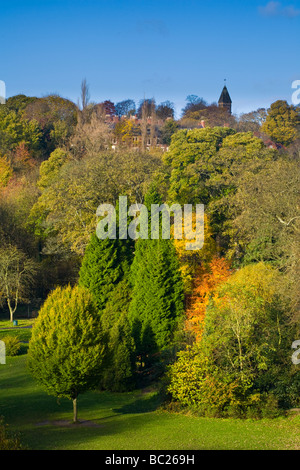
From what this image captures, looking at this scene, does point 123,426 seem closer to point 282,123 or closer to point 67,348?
point 67,348

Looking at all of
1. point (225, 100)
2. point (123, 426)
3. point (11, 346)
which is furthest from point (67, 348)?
point (225, 100)

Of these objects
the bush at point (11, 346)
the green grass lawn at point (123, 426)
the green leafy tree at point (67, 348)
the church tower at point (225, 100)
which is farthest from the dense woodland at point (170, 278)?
the church tower at point (225, 100)

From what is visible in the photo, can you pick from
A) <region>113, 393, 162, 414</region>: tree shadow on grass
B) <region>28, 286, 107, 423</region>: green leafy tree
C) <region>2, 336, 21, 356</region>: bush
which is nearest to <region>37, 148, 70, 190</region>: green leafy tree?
<region>2, 336, 21, 356</region>: bush

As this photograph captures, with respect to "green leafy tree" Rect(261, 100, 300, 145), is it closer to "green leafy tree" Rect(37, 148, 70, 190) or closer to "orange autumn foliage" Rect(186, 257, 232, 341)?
"green leafy tree" Rect(37, 148, 70, 190)
